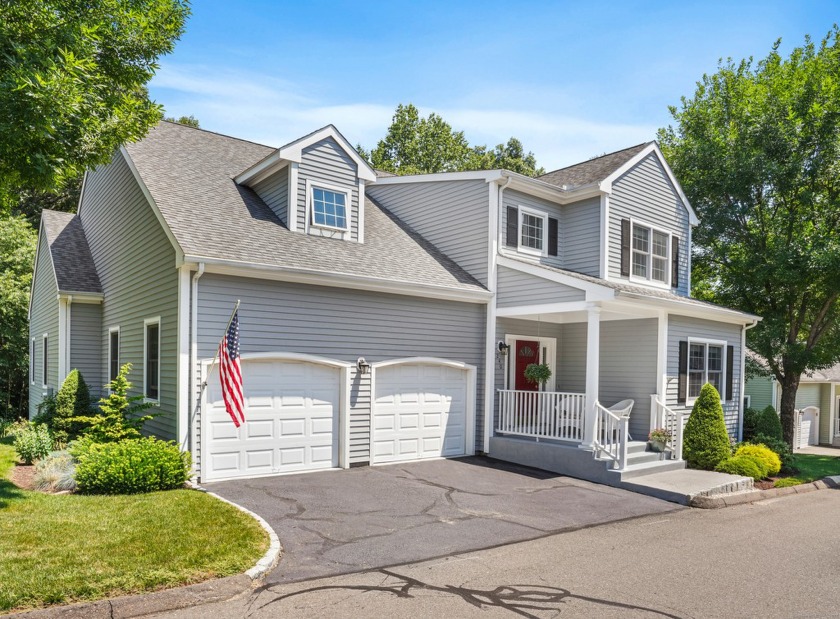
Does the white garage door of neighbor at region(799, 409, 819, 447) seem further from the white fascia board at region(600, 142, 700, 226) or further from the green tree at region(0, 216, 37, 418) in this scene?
the green tree at region(0, 216, 37, 418)

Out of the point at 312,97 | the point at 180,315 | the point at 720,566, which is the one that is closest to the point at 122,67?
the point at 180,315

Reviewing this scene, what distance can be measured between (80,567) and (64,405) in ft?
27.6

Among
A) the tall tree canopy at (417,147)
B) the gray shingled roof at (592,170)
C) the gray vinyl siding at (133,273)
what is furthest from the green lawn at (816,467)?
the tall tree canopy at (417,147)

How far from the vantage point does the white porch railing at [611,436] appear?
11.9 metres

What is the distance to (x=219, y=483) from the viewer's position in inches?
406

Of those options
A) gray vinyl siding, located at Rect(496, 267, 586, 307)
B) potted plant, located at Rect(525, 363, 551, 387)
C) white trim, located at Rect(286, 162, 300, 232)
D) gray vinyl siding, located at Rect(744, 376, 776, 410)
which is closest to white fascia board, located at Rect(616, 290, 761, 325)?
gray vinyl siding, located at Rect(496, 267, 586, 307)

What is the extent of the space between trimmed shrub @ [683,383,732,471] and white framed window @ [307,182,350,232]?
8870 millimetres

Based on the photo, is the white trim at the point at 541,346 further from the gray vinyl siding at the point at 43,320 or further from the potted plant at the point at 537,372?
the gray vinyl siding at the point at 43,320

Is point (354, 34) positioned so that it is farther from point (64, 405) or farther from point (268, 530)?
point (64, 405)

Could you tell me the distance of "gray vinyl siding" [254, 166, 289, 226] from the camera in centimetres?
1305

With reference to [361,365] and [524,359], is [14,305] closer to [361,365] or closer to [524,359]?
[361,365]

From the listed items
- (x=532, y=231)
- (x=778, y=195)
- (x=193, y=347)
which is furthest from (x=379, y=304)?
(x=778, y=195)

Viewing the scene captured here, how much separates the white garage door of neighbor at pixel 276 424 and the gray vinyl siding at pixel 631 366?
7.06m

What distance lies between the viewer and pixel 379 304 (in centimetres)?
1264
